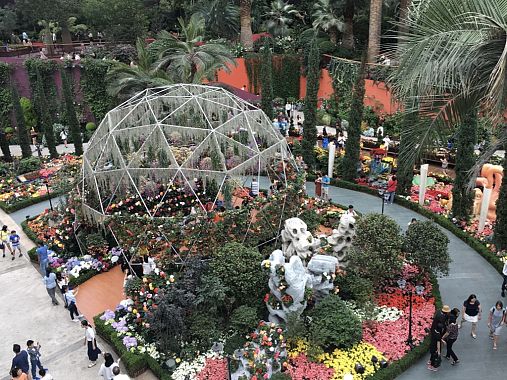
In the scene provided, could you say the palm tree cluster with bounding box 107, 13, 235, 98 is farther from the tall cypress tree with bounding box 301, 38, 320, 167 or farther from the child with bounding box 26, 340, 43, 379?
the child with bounding box 26, 340, 43, 379

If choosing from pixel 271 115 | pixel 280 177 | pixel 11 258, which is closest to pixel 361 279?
pixel 280 177

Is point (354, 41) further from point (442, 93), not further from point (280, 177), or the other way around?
point (442, 93)

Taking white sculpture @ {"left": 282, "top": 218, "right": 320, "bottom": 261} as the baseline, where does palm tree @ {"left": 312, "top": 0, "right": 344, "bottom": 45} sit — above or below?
above

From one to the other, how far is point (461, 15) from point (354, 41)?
2727 cm

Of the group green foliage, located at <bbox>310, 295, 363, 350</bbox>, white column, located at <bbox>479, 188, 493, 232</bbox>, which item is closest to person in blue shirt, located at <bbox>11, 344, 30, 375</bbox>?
green foliage, located at <bbox>310, 295, 363, 350</bbox>

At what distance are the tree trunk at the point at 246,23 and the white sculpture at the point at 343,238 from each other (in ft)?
79.4

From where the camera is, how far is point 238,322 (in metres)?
11.6

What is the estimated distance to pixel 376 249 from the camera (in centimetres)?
1242

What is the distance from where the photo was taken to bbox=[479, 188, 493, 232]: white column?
15.7m

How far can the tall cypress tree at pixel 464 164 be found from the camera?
16125 millimetres

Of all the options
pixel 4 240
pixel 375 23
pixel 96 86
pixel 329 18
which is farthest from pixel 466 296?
pixel 96 86

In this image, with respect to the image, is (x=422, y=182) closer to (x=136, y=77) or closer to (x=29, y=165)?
(x=136, y=77)

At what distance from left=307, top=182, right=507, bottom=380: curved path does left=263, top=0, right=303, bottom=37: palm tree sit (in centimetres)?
2091

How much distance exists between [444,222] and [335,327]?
25.8 ft
